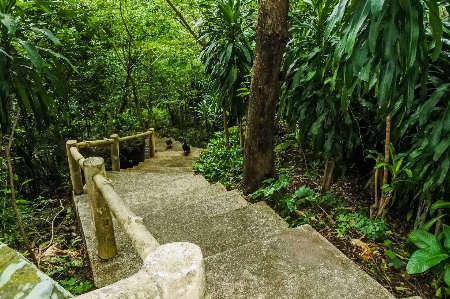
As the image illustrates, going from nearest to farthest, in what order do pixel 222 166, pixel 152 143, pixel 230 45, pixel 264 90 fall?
pixel 264 90
pixel 230 45
pixel 222 166
pixel 152 143

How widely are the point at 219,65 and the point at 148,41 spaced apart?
3.12m

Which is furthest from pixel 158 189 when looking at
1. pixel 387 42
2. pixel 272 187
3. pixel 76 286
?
pixel 387 42

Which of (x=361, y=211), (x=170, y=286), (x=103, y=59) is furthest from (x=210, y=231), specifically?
(x=103, y=59)

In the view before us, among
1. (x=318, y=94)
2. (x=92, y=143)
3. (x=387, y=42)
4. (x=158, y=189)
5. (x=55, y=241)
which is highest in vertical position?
(x=387, y=42)

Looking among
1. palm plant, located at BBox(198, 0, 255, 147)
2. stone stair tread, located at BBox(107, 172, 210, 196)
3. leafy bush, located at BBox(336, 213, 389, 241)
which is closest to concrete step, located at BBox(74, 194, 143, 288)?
stone stair tread, located at BBox(107, 172, 210, 196)

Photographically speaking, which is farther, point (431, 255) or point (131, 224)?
point (431, 255)

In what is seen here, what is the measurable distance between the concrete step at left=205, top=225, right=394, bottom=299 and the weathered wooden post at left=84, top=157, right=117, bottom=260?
70 cm

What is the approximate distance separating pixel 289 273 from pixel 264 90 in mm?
1608

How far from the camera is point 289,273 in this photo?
6.38ft

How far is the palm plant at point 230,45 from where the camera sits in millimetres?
3832

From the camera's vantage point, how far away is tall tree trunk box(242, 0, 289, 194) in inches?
109

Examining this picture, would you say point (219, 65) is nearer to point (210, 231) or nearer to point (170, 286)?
point (210, 231)

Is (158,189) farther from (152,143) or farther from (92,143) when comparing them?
(152,143)

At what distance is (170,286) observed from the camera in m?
0.70
